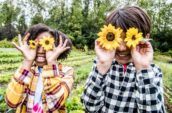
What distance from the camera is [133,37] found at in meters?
2.18

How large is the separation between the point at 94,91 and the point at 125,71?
253 millimetres

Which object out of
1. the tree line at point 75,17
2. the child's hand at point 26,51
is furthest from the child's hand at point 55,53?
the tree line at point 75,17

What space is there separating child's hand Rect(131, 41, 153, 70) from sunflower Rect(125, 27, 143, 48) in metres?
0.07

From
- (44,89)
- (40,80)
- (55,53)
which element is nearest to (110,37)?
(55,53)

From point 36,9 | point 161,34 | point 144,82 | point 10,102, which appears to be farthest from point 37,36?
point 36,9

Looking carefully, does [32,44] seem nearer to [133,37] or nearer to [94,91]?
[94,91]

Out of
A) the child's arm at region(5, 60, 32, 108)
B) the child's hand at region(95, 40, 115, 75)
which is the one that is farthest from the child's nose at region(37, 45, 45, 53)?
the child's hand at region(95, 40, 115, 75)

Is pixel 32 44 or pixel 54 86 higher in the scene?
pixel 32 44

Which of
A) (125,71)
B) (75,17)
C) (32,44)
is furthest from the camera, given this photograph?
(75,17)

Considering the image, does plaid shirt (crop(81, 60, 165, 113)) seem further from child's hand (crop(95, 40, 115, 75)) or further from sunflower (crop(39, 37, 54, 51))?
sunflower (crop(39, 37, 54, 51))

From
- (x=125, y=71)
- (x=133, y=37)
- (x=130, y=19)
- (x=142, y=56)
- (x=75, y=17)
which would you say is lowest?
(x=125, y=71)

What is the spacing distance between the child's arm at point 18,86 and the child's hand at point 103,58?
933 millimetres

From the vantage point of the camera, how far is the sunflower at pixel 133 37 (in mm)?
2160

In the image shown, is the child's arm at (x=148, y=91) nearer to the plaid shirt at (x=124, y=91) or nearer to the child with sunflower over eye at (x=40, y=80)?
the plaid shirt at (x=124, y=91)
